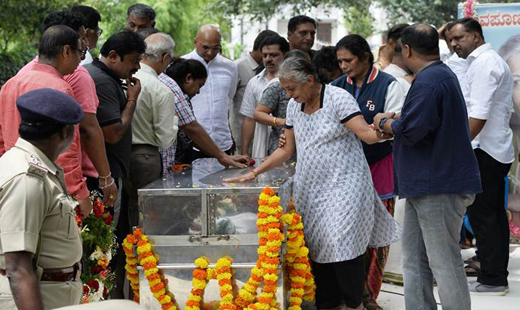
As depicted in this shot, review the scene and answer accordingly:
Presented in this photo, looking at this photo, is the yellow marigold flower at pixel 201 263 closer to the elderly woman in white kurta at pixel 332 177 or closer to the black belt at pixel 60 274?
the elderly woman in white kurta at pixel 332 177

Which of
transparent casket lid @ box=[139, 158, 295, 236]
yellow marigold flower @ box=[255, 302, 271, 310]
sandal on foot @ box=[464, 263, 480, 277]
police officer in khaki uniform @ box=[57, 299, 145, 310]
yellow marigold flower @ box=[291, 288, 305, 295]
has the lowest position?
sandal on foot @ box=[464, 263, 480, 277]

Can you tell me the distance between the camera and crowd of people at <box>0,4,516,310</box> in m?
4.99

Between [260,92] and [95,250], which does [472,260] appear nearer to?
[260,92]

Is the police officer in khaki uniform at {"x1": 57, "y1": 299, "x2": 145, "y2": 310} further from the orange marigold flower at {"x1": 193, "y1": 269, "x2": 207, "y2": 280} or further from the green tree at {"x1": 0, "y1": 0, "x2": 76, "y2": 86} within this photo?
the green tree at {"x1": 0, "y1": 0, "x2": 76, "y2": 86}

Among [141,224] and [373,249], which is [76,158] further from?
[373,249]

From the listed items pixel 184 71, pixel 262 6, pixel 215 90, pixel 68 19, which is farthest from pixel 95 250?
pixel 262 6

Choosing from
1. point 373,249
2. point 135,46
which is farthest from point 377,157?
point 135,46

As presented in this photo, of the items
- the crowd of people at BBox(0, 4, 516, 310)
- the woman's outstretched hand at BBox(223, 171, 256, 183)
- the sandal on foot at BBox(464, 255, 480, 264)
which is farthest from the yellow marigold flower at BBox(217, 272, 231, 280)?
the sandal on foot at BBox(464, 255, 480, 264)

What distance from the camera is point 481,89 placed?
6633 millimetres

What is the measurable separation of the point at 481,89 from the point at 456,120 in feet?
5.58

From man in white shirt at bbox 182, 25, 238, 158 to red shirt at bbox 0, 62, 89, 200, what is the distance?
116 inches

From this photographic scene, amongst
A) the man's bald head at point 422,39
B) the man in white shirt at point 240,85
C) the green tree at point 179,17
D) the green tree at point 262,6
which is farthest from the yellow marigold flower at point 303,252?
the green tree at point 179,17

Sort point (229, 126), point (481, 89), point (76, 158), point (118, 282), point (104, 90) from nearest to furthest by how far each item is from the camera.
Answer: point (76, 158) → point (104, 90) → point (118, 282) → point (481, 89) → point (229, 126)

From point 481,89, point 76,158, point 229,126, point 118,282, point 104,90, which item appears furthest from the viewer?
point 229,126
